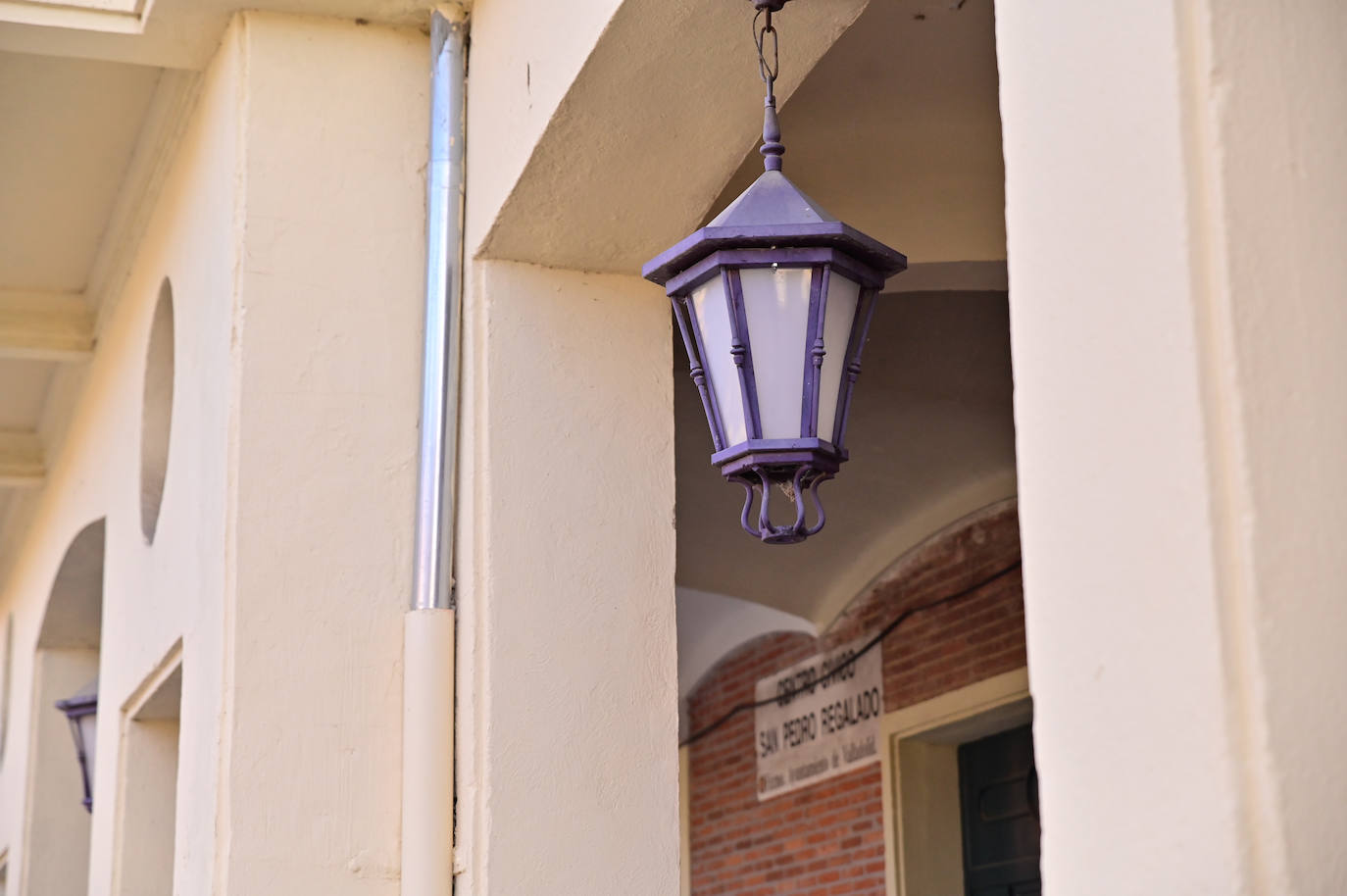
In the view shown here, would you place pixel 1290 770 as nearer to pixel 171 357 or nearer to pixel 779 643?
pixel 171 357

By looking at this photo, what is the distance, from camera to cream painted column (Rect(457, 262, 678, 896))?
12.3ft

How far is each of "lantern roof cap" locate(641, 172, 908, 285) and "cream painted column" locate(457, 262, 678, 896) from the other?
1026 mm

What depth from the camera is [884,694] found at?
7.95 m

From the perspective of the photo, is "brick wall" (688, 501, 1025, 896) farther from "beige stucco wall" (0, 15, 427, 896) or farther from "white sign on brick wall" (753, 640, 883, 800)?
"beige stucco wall" (0, 15, 427, 896)

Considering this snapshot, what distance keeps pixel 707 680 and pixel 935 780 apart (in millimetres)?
2301

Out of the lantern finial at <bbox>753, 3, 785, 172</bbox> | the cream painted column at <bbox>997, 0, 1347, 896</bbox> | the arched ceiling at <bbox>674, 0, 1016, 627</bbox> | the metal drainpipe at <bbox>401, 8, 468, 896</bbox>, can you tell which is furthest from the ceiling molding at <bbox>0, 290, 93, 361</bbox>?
the cream painted column at <bbox>997, 0, 1347, 896</bbox>

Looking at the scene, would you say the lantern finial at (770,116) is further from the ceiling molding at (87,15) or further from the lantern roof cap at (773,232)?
the ceiling molding at (87,15)

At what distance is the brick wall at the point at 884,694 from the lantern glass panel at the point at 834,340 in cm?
423

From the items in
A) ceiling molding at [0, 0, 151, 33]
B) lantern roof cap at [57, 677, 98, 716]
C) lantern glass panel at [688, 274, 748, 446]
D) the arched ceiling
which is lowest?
lantern glass panel at [688, 274, 748, 446]

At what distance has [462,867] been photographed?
376 cm

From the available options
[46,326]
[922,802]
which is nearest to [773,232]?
[46,326]

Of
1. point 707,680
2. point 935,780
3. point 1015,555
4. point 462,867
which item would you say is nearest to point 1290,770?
point 462,867

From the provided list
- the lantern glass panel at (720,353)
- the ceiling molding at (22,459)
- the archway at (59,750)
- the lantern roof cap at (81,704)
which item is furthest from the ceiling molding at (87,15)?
the ceiling molding at (22,459)

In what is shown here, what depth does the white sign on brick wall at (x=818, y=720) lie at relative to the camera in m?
8.09
